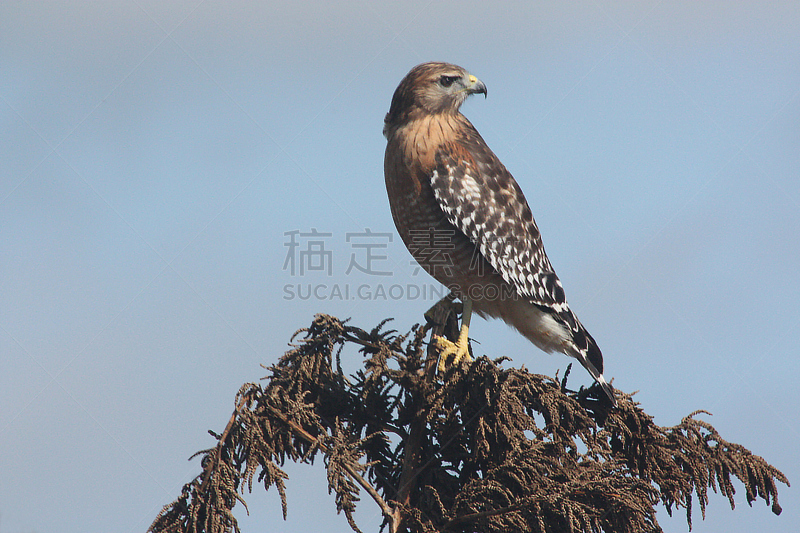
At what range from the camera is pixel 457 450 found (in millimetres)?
4730

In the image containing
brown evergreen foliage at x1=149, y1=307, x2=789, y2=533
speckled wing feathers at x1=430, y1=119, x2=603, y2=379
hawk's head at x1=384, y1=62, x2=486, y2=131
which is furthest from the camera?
hawk's head at x1=384, y1=62, x2=486, y2=131

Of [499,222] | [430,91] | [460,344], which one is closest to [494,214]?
[499,222]

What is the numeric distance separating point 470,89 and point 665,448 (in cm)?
387

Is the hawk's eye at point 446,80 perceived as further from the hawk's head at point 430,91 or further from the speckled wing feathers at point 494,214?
the speckled wing feathers at point 494,214

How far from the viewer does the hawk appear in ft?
21.2

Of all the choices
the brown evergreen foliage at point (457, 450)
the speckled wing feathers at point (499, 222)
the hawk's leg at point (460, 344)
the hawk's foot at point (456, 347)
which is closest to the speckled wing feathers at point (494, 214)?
the speckled wing feathers at point (499, 222)

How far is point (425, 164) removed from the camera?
6441mm

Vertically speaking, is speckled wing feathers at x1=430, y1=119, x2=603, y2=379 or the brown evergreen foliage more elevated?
speckled wing feathers at x1=430, y1=119, x2=603, y2=379

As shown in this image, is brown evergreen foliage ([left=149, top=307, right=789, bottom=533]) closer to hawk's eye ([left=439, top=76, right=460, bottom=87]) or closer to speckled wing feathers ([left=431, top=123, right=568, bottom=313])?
speckled wing feathers ([left=431, top=123, right=568, bottom=313])

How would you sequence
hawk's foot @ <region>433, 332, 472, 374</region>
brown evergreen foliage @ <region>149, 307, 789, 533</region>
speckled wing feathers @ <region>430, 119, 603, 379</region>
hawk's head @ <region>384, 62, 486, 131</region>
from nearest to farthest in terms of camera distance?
brown evergreen foliage @ <region>149, 307, 789, 533</region> < hawk's foot @ <region>433, 332, 472, 374</region> < speckled wing feathers @ <region>430, 119, 603, 379</region> < hawk's head @ <region>384, 62, 486, 131</region>

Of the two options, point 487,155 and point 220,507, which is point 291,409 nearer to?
point 220,507

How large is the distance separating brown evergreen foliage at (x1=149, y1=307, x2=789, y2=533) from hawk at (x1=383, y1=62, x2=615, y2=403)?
140cm

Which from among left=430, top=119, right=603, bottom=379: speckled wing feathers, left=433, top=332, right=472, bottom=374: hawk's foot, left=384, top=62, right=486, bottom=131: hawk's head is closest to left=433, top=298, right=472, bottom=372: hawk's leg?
left=433, top=332, right=472, bottom=374: hawk's foot

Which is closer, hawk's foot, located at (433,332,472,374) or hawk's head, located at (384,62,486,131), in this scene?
hawk's foot, located at (433,332,472,374)
